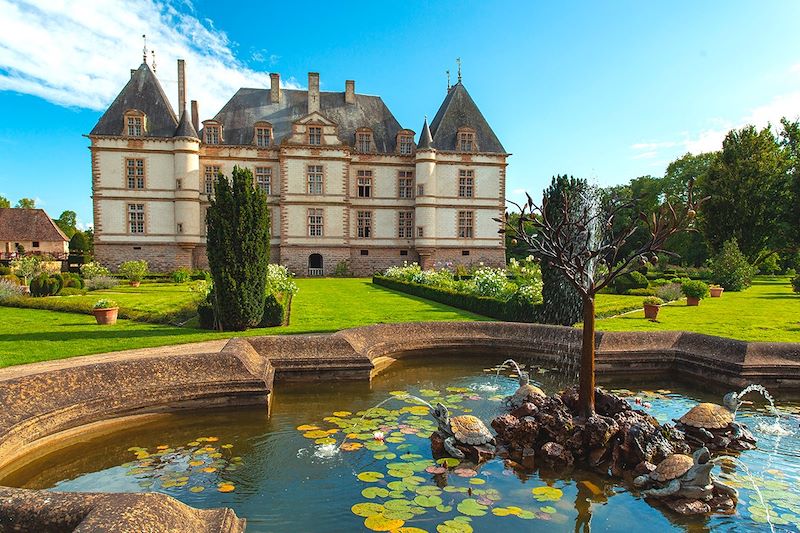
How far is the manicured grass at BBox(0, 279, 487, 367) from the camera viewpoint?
9695mm

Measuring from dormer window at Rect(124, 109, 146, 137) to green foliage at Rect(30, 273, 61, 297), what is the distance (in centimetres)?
1498

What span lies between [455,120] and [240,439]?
107ft

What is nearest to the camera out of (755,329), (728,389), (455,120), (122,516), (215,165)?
(122,516)

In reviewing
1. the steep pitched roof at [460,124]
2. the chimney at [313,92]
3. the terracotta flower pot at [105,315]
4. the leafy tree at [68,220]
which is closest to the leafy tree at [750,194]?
the steep pitched roof at [460,124]

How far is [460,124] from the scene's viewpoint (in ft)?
117

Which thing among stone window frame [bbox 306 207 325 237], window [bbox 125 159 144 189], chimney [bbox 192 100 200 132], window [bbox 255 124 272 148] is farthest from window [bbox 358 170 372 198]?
window [bbox 125 159 144 189]

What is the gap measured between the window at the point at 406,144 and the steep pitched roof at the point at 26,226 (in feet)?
108

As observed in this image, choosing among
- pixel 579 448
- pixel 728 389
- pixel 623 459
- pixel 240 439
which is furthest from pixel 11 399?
pixel 728 389

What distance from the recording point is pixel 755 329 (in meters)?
12.3

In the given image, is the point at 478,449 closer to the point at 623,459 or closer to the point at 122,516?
the point at 623,459

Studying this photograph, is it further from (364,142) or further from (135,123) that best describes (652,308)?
(135,123)

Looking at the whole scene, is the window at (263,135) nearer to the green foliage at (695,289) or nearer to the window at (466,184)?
the window at (466,184)

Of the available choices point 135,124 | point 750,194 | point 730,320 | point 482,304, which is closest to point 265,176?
point 135,124

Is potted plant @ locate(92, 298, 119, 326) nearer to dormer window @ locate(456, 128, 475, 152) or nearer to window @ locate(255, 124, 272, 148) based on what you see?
window @ locate(255, 124, 272, 148)
